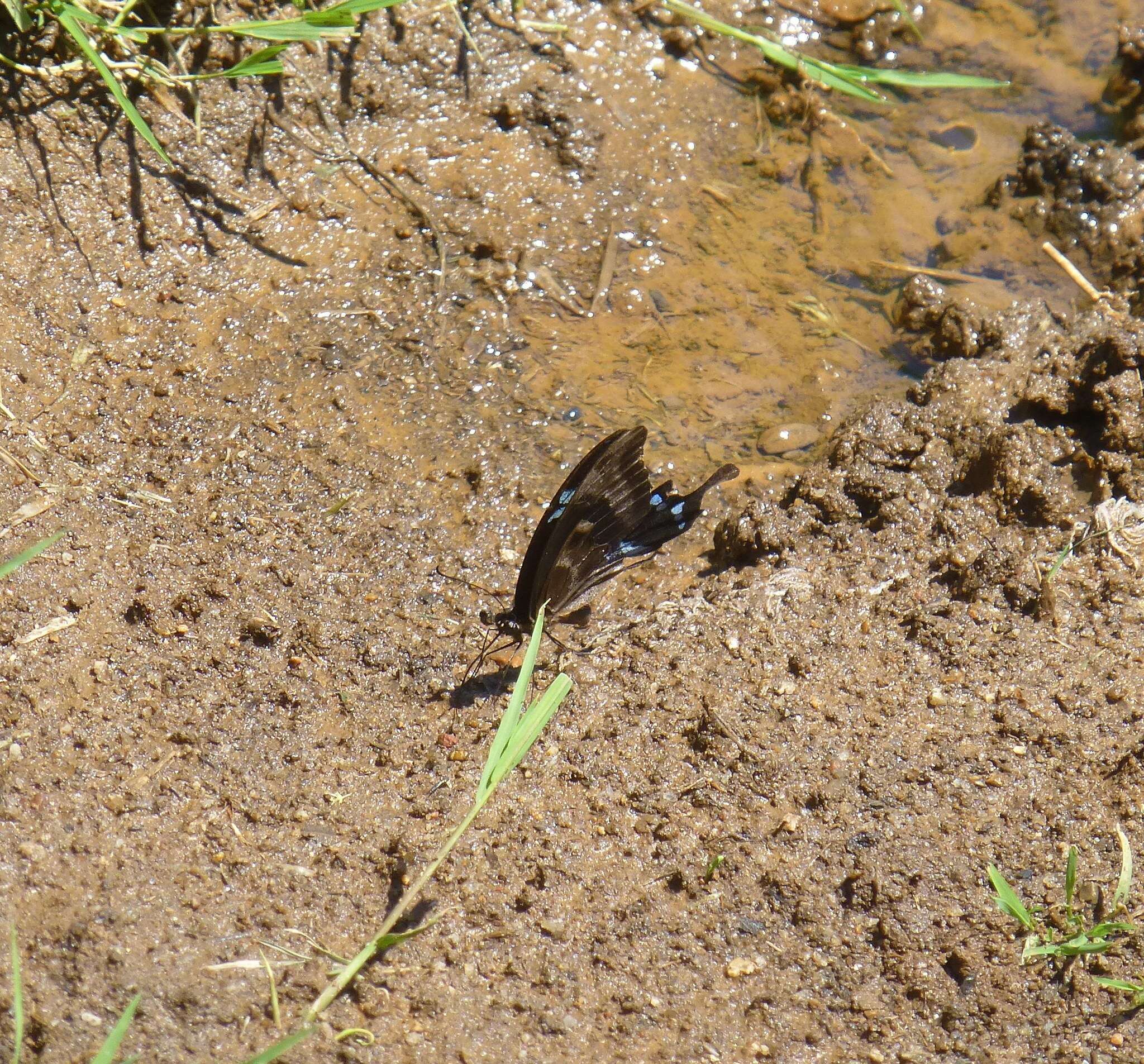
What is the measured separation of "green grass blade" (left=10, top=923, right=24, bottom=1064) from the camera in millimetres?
2057

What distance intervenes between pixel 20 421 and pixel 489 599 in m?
1.66

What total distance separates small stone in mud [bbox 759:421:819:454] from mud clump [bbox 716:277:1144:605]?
6.7 inches

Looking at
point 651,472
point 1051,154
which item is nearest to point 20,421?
point 651,472

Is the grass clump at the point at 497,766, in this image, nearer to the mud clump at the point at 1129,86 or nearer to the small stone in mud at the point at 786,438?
the small stone in mud at the point at 786,438

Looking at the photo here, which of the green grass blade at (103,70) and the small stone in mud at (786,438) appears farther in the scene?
the small stone in mud at (786,438)

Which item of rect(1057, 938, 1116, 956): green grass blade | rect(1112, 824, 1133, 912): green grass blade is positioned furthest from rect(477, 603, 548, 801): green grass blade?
rect(1112, 824, 1133, 912): green grass blade

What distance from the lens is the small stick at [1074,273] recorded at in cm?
448

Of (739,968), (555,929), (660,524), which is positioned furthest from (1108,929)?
(660,524)

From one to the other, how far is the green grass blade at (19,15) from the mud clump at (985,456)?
2.98 m

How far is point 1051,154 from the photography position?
4.74 metres

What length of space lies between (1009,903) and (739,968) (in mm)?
706

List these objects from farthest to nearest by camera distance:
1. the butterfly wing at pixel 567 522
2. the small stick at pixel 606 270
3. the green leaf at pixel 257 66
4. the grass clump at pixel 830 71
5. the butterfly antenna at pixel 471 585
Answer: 1. the grass clump at pixel 830 71
2. the small stick at pixel 606 270
3. the green leaf at pixel 257 66
4. the butterfly antenna at pixel 471 585
5. the butterfly wing at pixel 567 522

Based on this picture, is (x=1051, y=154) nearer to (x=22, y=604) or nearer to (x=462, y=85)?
(x=462, y=85)

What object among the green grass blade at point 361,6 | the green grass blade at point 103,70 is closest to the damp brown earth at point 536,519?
the green grass blade at point 103,70
